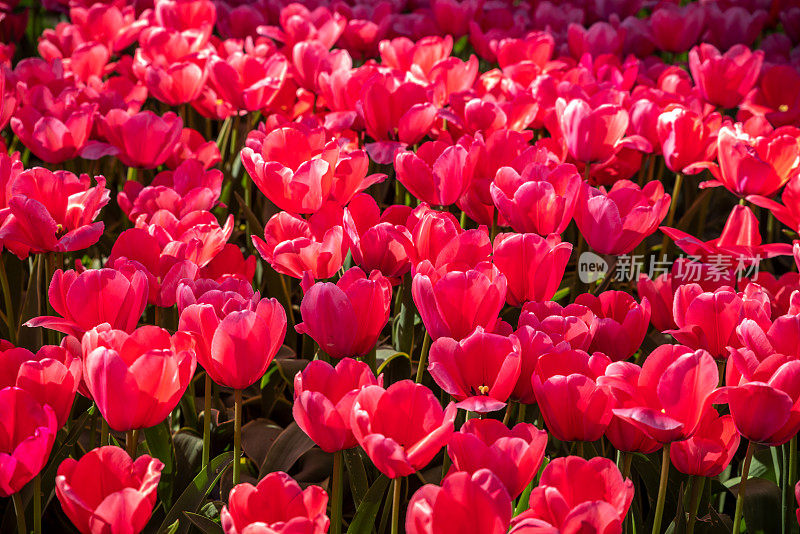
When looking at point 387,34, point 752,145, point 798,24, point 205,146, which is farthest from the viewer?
point 798,24

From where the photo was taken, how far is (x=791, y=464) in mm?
1158

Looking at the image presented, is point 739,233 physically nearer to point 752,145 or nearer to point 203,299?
point 752,145

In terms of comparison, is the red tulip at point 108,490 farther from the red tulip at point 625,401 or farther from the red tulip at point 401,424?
the red tulip at point 625,401

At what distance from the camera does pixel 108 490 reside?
844 millimetres

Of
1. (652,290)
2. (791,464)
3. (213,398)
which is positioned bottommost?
(213,398)

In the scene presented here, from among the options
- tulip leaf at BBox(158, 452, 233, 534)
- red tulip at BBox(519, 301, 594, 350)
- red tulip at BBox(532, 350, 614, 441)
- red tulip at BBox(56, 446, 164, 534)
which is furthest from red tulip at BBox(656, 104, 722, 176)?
red tulip at BBox(56, 446, 164, 534)

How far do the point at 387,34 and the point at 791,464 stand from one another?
2.00 metres

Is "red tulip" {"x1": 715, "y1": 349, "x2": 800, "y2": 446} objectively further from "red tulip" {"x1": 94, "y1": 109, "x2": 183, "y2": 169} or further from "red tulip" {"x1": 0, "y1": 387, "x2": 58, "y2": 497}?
"red tulip" {"x1": 94, "y1": 109, "x2": 183, "y2": 169}

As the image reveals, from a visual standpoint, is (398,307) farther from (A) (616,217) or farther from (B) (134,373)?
(B) (134,373)

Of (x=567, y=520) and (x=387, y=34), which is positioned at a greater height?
(x=567, y=520)

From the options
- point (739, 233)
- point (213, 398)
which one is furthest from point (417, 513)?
point (739, 233)

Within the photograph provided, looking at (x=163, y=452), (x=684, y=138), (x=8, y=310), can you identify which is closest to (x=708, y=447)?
(x=163, y=452)

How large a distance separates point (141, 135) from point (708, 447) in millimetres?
1142

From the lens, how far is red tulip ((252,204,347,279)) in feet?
3.92
